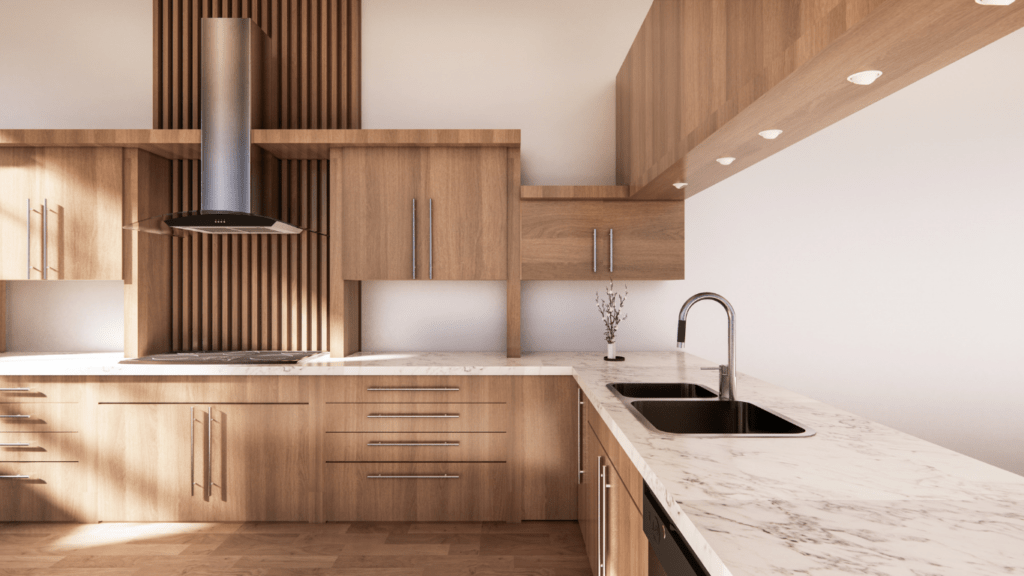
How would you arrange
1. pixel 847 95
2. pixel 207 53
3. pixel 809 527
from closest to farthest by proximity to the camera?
pixel 809 527, pixel 847 95, pixel 207 53

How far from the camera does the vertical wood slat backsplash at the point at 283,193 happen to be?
10.8 ft

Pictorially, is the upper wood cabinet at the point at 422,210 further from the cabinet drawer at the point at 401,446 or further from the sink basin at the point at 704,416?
the sink basin at the point at 704,416

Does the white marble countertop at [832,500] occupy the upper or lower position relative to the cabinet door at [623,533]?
upper

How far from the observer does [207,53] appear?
2.86 metres

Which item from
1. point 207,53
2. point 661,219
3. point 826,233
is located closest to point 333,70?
point 207,53

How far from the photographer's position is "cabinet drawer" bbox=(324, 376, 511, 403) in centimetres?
273

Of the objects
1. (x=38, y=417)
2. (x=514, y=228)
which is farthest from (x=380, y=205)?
(x=38, y=417)

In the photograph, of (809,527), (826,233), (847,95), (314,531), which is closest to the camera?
(809,527)

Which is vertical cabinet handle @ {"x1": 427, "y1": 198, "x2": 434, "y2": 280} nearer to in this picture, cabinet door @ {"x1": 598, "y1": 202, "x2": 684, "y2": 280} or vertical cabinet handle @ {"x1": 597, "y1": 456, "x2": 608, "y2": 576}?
cabinet door @ {"x1": 598, "y1": 202, "x2": 684, "y2": 280}

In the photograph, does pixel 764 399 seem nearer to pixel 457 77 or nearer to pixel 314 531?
pixel 314 531

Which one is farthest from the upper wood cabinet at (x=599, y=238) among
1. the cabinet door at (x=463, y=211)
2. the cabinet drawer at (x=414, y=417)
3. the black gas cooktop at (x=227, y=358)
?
the black gas cooktop at (x=227, y=358)

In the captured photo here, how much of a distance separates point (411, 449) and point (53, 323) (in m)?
2.63

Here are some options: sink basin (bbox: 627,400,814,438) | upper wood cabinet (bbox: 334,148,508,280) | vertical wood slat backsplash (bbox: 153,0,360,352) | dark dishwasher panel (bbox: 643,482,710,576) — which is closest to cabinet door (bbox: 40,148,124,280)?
vertical wood slat backsplash (bbox: 153,0,360,352)

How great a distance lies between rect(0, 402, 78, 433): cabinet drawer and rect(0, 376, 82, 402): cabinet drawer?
0.03 meters
